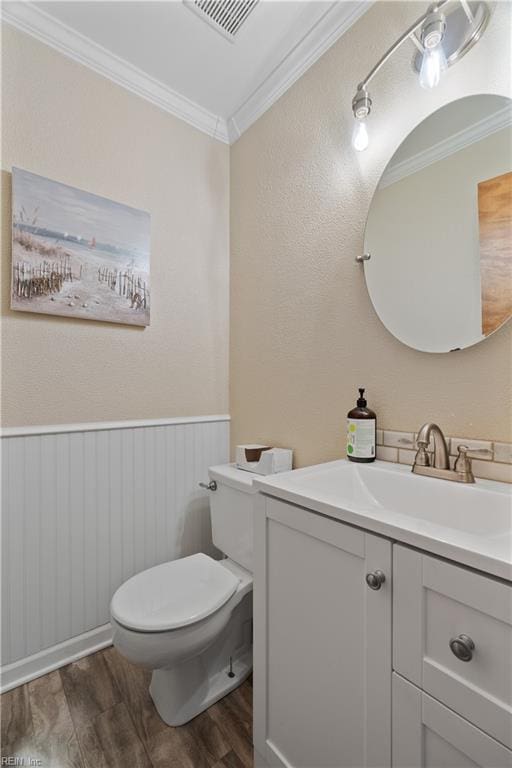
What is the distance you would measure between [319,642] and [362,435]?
57cm

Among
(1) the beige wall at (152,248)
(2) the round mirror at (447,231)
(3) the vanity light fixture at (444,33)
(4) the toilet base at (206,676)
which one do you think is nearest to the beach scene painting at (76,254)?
(1) the beige wall at (152,248)

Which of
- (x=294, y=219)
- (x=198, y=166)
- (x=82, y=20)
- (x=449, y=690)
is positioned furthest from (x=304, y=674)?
(x=82, y=20)

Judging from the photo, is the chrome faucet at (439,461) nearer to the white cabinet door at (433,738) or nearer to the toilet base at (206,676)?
the white cabinet door at (433,738)

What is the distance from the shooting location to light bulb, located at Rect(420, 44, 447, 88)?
935mm

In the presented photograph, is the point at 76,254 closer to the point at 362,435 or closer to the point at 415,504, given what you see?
the point at 362,435

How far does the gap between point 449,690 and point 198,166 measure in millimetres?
2141

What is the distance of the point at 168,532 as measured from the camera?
1706 millimetres

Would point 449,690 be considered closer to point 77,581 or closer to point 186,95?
point 77,581

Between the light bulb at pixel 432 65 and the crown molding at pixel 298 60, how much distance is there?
488 mm

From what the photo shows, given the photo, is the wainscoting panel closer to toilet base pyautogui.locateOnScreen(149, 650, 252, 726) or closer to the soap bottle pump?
toilet base pyautogui.locateOnScreen(149, 650, 252, 726)

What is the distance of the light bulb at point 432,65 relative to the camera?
935 millimetres

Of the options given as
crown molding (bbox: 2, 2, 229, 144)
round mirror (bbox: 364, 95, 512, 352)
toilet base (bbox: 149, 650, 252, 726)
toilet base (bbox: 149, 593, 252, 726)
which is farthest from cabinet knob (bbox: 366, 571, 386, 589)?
crown molding (bbox: 2, 2, 229, 144)

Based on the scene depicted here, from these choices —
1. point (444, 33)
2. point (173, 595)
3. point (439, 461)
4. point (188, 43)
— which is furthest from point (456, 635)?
point (188, 43)

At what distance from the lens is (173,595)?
119 centimetres
